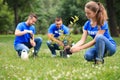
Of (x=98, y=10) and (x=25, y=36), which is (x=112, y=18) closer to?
(x=25, y=36)

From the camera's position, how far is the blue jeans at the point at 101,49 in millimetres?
8242

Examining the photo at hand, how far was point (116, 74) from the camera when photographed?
6086mm

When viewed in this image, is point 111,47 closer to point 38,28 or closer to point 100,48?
point 100,48

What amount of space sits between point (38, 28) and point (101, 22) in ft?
212

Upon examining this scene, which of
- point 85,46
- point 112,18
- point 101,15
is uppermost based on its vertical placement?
point 101,15

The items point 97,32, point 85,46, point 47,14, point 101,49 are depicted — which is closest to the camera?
point 85,46

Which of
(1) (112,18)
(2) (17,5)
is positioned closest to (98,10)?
(1) (112,18)

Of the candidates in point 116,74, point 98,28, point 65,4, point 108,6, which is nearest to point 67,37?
point 98,28

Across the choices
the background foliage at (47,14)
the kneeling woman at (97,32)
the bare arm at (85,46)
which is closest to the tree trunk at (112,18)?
the background foliage at (47,14)

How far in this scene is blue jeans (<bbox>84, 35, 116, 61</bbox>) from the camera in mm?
8242

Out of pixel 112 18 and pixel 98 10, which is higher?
pixel 98 10

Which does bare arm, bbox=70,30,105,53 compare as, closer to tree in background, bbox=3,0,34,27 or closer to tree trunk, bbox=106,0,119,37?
tree trunk, bbox=106,0,119,37

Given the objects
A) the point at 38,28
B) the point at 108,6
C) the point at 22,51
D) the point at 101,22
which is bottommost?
the point at 38,28

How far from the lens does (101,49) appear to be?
832cm
